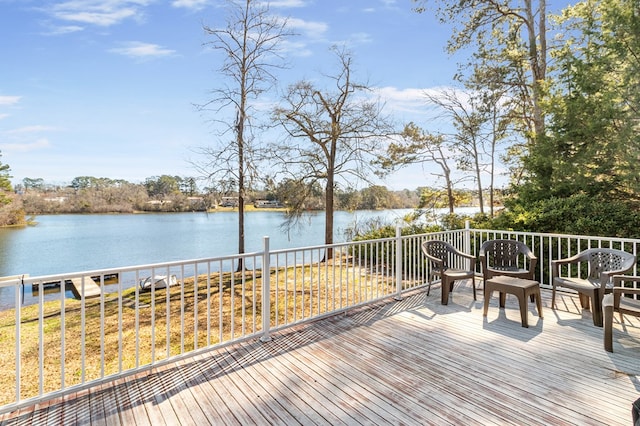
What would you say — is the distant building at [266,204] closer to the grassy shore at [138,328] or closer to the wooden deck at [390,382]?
the grassy shore at [138,328]

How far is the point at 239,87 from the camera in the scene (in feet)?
29.3

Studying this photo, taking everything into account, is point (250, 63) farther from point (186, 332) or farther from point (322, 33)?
point (186, 332)

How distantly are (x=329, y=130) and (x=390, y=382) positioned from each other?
887cm

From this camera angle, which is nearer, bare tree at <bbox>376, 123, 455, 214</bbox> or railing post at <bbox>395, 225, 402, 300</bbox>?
railing post at <bbox>395, 225, 402, 300</bbox>

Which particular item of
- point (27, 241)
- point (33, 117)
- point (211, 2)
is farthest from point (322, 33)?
point (27, 241)

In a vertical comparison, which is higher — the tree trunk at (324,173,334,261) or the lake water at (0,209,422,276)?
the tree trunk at (324,173,334,261)

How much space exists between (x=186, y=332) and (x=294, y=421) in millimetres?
3629

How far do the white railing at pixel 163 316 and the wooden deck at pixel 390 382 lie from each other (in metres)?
0.22

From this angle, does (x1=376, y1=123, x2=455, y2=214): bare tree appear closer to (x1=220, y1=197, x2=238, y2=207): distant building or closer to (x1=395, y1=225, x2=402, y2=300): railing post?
(x1=220, y1=197, x2=238, y2=207): distant building

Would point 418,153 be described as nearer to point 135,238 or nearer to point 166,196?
point 166,196

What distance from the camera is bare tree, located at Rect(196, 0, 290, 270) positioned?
875 cm

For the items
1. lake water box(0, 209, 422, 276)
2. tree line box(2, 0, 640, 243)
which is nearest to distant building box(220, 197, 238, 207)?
tree line box(2, 0, 640, 243)

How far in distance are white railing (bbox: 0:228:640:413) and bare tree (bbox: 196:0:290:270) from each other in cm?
308

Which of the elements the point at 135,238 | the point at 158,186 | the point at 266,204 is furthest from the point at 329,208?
the point at 135,238
